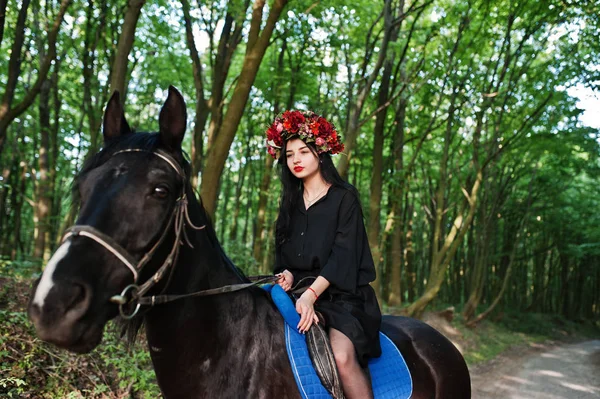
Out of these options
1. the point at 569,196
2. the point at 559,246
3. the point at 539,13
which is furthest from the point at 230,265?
the point at 559,246

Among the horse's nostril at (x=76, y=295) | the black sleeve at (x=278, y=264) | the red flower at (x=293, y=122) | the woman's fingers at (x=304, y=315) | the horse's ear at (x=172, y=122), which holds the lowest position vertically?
the woman's fingers at (x=304, y=315)

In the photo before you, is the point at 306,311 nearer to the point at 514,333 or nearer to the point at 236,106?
the point at 236,106

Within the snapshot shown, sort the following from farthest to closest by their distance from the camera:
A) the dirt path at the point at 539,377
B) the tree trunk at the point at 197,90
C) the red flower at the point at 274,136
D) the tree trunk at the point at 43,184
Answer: the tree trunk at the point at 43,184, the tree trunk at the point at 197,90, the dirt path at the point at 539,377, the red flower at the point at 274,136

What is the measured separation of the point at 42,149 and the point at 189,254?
13257 millimetres

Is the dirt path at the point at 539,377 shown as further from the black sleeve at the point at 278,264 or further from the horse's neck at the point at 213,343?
the horse's neck at the point at 213,343

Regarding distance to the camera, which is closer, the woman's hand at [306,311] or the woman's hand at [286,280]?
the woman's hand at [306,311]

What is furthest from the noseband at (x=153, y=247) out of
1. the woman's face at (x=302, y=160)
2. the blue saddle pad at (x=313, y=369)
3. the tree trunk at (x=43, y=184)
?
the tree trunk at (x=43, y=184)

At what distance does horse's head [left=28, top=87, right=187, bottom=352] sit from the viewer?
1.80 metres

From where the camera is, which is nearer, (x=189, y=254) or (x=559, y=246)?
(x=189, y=254)

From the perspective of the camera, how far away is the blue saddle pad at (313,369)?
8.41 feet

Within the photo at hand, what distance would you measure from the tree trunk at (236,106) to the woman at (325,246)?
138 inches

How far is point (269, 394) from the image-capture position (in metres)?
2.50

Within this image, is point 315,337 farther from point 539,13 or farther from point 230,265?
point 539,13

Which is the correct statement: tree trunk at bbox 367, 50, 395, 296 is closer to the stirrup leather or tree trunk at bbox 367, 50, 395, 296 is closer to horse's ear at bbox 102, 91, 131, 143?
the stirrup leather
